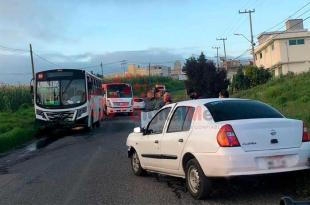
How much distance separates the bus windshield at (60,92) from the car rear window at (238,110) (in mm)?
Answer: 18442

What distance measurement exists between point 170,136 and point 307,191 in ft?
8.47

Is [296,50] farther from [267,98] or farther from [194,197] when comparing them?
[194,197]

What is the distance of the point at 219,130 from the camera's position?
26.5ft

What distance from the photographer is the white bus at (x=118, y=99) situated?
44750 millimetres

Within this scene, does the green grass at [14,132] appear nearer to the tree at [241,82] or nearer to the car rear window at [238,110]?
the car rear window at [238,110]

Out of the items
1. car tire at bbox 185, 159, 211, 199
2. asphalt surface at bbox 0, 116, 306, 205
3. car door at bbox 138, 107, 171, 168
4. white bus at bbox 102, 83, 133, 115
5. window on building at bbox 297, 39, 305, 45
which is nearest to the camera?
car tire at bbox 185, 159, 211, 199

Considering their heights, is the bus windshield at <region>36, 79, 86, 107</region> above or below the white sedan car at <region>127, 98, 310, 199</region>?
above

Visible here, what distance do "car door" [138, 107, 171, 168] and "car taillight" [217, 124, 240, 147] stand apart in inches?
82.6

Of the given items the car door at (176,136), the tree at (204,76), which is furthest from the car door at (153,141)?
the tree at (204,76)

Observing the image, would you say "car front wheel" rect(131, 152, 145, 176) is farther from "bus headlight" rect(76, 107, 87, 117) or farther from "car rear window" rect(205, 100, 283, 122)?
"bus headlight" rect(76, 107, 87, 117)

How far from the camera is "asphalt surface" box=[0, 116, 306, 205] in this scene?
8539 millimetres

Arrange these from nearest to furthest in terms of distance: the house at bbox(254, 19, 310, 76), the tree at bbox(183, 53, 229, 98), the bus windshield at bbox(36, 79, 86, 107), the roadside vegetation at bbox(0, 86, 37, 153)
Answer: the roadside vegetation at bbox(0, 86, 37, 153), the bus windshield at bbox(36, 79, 86, 107), the tree at bbox(183, 53, 229, 98), the house at bbox(254, 19, 310, 76)

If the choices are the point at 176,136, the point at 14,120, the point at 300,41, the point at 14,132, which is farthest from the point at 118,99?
the point at 176,136

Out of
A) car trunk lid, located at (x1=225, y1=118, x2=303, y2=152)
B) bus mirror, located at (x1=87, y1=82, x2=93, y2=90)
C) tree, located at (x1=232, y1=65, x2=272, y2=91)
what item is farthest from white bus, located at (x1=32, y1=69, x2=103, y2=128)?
tree, located at (x1=232, y1=65, x2=272, y2=91)
